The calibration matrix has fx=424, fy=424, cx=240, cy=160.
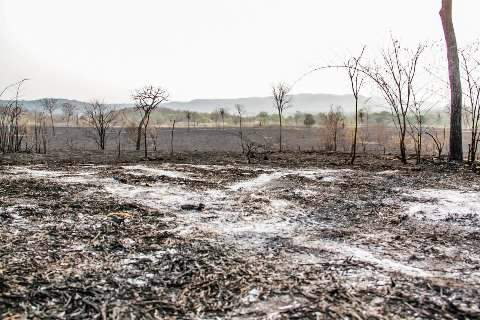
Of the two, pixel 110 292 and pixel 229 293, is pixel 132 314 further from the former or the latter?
pixel 229 293

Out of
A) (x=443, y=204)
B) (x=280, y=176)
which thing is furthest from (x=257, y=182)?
(x=443, y=204)

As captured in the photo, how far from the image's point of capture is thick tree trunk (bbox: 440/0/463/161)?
37.2 feet

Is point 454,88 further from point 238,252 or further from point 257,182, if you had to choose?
point 238,252

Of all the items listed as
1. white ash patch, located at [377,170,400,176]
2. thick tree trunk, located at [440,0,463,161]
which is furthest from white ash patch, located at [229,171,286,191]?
thick tree trunk, located at [440,0,463,161]

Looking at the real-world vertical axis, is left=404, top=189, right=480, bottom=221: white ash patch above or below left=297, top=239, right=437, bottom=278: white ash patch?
above

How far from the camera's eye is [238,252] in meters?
3.68

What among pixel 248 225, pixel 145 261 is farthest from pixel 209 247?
pixel 248 225

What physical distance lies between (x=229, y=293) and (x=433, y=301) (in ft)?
4.17

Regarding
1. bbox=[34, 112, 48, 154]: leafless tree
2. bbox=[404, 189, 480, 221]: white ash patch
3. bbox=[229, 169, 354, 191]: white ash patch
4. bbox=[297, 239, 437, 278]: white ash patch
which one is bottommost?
A: bbox=[297, 239, 437, 278]: white ash patch

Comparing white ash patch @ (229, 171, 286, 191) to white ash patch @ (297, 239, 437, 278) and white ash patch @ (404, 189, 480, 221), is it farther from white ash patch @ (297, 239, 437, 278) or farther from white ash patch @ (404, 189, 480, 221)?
white ash patch @ (297, 239, 437, 278)

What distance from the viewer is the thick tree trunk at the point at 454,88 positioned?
1134cm

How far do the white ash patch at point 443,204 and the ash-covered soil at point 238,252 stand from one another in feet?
0.08

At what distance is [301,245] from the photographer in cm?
395

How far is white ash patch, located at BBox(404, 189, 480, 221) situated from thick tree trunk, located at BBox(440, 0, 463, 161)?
17.0 feet
